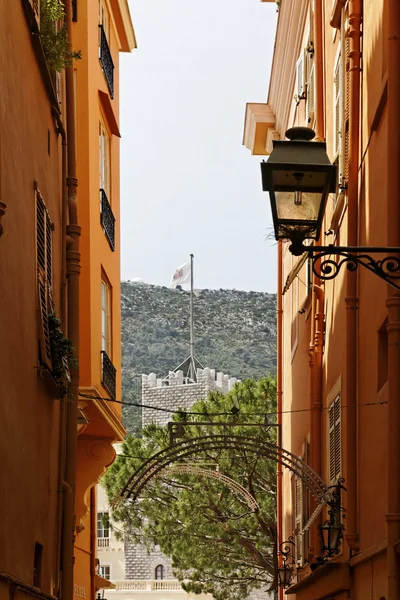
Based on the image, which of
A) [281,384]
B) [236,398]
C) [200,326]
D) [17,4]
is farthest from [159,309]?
[17,4]

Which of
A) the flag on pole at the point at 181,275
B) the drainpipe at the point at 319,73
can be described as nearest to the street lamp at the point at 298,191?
the drainpipe at the point at 319,73

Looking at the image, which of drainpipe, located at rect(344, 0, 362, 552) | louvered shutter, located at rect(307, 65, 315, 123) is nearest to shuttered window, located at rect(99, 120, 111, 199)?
louvered shutter, located at rect(307, 65, 315, 123)

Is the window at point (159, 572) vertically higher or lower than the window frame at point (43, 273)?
higher

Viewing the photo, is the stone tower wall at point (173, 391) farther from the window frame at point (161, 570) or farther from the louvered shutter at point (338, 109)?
the louvered shutter at point (338, 109)

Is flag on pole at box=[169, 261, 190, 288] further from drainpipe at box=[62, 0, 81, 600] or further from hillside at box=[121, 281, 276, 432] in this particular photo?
drainpipe at box=[62, 0, 81, 600]

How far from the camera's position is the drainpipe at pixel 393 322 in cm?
823

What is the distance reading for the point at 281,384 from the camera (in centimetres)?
2128

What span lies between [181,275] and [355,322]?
13142cm

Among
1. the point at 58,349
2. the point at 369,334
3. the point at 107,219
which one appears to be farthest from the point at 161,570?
the point at 369,334

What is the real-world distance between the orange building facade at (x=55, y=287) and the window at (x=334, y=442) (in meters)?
2.47

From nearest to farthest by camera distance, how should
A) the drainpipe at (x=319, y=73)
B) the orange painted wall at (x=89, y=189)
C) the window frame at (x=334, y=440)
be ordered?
the window frame at (x=334, y=440), the drainpipe at (x=319, y=73), the orange painted wall at (x=89, y=189)

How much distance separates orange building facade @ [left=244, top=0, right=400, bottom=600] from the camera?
8.69m

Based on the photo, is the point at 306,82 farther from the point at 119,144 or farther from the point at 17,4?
the point at 17,4

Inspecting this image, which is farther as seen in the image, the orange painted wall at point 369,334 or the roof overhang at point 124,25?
the roof overhang at point 124,25
